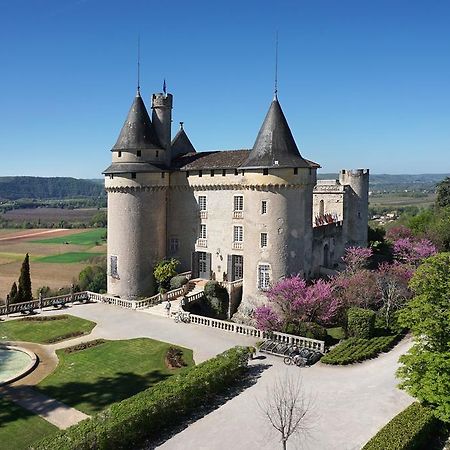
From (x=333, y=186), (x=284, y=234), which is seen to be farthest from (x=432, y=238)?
(x=284, y=234)

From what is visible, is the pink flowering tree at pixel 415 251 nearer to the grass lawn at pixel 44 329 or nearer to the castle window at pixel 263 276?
the castle window at pixel 263 276

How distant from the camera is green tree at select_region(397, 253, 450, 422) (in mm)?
17547

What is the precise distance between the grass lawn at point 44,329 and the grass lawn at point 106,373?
10.1 feet

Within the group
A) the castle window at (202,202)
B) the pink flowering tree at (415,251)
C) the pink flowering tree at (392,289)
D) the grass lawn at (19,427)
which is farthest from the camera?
the pink flowering tree at (415,251)

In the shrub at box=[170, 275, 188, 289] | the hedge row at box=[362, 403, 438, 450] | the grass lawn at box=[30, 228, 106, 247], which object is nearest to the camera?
the hedge row at box=[362, 403, 438, 450]

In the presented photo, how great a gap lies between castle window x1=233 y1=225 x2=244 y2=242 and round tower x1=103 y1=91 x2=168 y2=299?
7.18m

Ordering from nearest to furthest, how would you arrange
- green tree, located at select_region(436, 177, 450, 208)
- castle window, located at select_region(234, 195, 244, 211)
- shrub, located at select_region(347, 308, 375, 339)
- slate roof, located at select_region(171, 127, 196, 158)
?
1. shrub, located at select_region(347, 308, 375, 339)
2. castle window, located at select_region(234, 195, 244, 211)
3. slate roof, located at select_region(171, 127, 196, 158)
4. green tree, located at select_region(436, 177, 450, 208)

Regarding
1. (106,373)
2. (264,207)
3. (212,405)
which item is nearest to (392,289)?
(264,207)

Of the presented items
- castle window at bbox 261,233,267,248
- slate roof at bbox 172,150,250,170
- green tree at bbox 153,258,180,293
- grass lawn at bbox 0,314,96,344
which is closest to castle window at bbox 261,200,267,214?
castle window at bbox 261,233,267,248

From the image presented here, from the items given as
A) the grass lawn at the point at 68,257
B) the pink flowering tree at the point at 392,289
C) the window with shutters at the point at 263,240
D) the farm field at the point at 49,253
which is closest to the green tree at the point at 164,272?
the window with shutters at the point at 263,240

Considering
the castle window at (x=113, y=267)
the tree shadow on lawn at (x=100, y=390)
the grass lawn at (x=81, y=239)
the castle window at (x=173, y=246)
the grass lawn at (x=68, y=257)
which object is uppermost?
the castle window at (x=173, y=246)

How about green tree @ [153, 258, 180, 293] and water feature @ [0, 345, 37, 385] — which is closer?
water feature @ [0, 345, 37, 385]

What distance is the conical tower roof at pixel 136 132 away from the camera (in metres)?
39.5

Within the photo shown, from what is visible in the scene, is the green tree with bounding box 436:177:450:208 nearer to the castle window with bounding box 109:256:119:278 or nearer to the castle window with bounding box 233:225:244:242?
the castle window with bounding box 233:225:244:242
